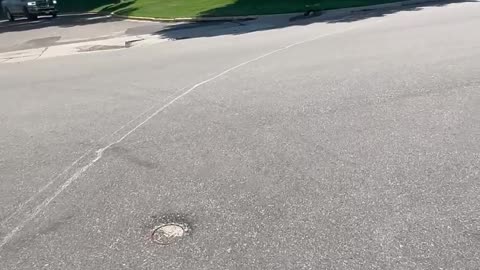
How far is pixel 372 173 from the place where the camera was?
14.3 ft

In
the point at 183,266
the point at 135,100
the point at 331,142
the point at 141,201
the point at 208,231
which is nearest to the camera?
the point at 183,266

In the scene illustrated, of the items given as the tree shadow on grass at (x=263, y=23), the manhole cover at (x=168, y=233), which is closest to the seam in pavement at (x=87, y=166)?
the manhole cover at (x=168, y=233)

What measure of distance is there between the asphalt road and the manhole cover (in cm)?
6

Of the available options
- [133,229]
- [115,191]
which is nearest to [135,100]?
[115,191]

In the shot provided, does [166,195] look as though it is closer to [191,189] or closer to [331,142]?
[191,189]

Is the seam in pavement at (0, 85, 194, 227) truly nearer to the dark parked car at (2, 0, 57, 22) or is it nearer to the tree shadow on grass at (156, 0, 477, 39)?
the tree shadow on grass at (156, 0, 477, 39)

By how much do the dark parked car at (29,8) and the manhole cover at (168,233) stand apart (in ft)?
102

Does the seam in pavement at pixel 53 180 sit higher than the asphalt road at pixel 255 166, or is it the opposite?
the asphalt road at pixel 255 166

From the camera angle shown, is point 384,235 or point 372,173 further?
point 372,173

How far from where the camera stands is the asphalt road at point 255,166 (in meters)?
3.35

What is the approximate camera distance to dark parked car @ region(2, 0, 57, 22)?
30.4 metres

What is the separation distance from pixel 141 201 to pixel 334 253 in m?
1.83

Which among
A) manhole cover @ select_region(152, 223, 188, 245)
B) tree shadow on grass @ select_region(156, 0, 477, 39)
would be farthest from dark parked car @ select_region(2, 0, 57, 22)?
manhole cover @ select_region(152, 223, 188, 245)

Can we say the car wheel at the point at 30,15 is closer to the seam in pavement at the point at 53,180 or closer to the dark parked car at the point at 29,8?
the dark parked car at the point at 29,8
